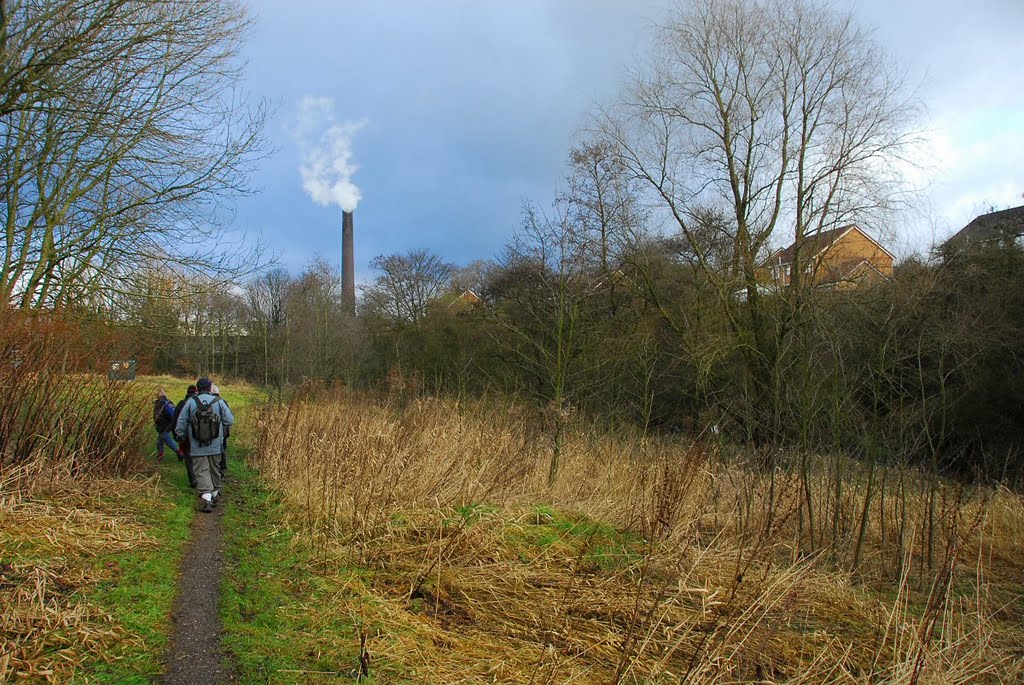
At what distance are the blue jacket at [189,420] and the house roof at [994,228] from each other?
18.2 meters

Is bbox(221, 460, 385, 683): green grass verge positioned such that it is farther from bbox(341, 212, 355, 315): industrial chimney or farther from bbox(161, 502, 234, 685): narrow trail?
bbox(341, 212, 355, 315): industrial chimney

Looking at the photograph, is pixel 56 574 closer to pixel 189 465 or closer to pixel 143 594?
pixel 143 594

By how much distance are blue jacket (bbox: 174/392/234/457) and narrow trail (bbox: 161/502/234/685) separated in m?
1.83

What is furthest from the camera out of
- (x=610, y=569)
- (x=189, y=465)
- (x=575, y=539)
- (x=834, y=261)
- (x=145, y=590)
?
(x=834, y=261)

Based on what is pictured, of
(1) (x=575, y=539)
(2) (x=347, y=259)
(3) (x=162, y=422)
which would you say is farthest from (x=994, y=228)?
(2) (x=347, y=259)

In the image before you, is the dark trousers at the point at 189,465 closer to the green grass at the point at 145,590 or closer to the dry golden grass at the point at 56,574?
the green grass at the point at 145,590

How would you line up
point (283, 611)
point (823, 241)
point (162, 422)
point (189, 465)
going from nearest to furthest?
1. point (283, 611)
2. point (189, 465)
3. point (162, 422)
4. point (823, 241)

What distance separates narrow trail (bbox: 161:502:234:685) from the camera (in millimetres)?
3539

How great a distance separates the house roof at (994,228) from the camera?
17.4m

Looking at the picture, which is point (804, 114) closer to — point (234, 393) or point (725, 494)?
point (725, 494)

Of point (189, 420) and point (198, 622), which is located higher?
point (189, 420)

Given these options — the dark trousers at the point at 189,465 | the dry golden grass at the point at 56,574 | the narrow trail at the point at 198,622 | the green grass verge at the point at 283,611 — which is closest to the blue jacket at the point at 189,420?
the dark trousers at the point at 189,465

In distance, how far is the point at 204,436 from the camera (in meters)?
8.02

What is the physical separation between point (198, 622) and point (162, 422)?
724 centimetres
